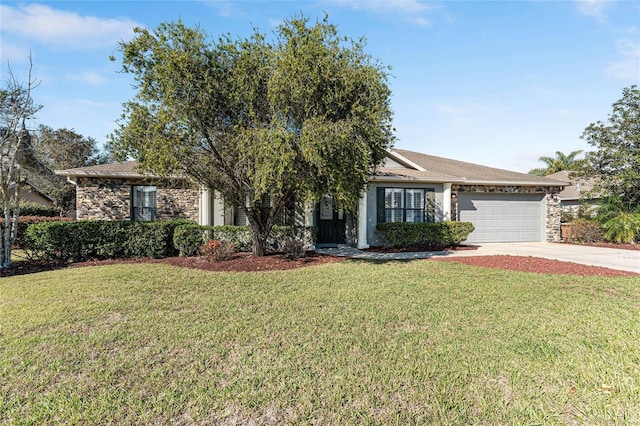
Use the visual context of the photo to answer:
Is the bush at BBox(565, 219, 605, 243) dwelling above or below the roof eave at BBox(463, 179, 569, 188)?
below

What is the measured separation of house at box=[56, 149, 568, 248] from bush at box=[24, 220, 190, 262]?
1.96 m

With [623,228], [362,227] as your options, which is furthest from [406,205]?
[623,228]

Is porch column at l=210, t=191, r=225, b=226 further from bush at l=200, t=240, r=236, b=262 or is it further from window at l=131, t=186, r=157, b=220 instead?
bush at l=200, t=240, r=236, b=262

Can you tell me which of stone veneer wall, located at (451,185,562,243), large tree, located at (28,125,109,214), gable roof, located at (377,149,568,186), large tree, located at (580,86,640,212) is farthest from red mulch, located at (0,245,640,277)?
large tree, located at (28,125,109,214)

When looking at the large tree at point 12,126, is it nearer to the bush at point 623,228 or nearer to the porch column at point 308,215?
the porch column at point 308,215

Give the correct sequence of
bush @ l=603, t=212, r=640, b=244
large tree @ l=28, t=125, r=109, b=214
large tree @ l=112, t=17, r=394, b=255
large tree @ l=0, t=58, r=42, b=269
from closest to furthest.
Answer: large tree @ l=112, t=17, r=394, b=255, large tree @ l=0, t=58, r=42, b=269, bush @ l=603, t=212, r=640, b=244, large tree @ l=28, t=125, r=109, b=214

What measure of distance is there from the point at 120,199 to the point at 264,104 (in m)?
8.31

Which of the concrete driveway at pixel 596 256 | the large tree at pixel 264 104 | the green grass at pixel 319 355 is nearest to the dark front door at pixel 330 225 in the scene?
the concrete driveway at pixel 596 256

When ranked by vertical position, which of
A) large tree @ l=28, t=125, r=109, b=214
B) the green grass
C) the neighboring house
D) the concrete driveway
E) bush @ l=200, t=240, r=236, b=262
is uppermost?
large tree @ l=28, t=125, r=109, b=214

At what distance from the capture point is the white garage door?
1552 centimetres

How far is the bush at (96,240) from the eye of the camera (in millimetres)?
9547

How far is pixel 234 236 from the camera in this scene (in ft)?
36.8

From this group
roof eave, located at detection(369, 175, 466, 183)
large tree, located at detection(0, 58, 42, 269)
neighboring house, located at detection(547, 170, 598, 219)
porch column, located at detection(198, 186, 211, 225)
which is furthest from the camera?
neighboring house, located at detection(547, 170, 598, 219)

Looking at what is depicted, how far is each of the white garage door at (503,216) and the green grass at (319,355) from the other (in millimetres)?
9306
